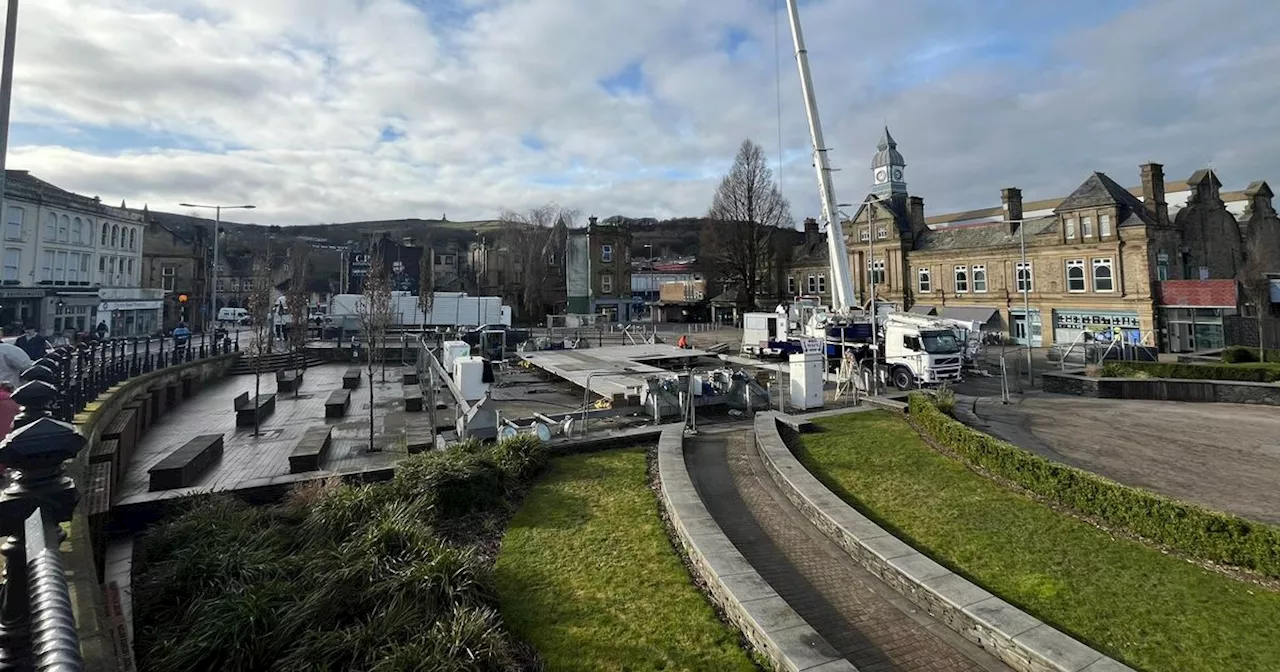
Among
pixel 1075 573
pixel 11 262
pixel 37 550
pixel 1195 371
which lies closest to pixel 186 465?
pixel 37 550

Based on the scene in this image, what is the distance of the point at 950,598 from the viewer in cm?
662

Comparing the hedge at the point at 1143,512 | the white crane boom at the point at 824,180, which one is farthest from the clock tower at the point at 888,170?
the hedge at the point at 1143,512

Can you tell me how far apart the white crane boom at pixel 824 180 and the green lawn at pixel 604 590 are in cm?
2311

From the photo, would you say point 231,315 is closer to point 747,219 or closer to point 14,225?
point 14,225

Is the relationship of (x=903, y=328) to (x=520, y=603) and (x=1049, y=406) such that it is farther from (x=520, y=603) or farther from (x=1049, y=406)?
(x=520, y=603)

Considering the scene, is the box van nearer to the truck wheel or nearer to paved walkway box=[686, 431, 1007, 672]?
the truck wheel

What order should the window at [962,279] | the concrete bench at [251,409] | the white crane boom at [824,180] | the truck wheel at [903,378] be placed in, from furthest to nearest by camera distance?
the window at [962,279] → the white crane boom at [824,180] → the truck wheel at [903,378] → the concrete bench at [251,409]

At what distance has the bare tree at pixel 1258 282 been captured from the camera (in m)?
32.9

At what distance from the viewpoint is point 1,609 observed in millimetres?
2977

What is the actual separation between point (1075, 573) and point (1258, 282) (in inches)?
1642

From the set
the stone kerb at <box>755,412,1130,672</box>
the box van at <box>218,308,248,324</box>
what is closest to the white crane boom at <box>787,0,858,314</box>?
the stone kerb at <box>755,412,1130,672</box>

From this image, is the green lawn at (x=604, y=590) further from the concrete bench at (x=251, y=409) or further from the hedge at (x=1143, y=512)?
the concrete bench at (x=251, y=409)

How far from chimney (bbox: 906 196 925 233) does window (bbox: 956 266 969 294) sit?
692 cm

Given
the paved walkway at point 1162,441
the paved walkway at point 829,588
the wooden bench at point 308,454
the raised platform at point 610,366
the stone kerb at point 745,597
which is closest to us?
the stone kerb at point 745,597
